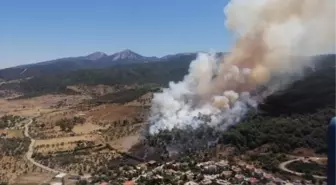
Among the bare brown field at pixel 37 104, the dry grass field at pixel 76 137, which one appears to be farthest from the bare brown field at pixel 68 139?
the bare brown field at pixel 37 104

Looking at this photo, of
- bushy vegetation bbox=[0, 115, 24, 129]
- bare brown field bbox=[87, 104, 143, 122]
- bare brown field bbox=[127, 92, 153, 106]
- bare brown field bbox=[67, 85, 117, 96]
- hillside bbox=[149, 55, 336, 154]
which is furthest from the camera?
bare brown field bbox=[67, 85, 117, 96]

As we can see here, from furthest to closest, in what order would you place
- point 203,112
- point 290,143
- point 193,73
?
point 193,73, point 203,112, point 290,143

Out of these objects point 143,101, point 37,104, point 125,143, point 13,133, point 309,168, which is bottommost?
point 309,168

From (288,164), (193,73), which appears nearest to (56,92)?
(193,73)

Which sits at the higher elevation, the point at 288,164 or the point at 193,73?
the point at 193,73

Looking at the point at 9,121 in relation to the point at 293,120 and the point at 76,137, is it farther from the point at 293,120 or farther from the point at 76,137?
the point at 293,120

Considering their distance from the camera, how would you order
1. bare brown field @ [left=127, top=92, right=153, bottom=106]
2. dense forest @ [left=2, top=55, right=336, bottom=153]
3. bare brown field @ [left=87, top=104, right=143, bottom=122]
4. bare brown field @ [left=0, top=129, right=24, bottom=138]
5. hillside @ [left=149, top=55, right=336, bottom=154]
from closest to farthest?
hillside @ [left=149, top=55, right=336, bottom=154] → dense forest @ [left=2, top=55, right=336, bottom=153] → bare brown field @ [left=0, top=129, right=24, bottom=138] → bare brown field @ [left=87, top=104, right=143, bottom=122] → bare brown field @ [left=127, top=92, right=153, bottom=106]

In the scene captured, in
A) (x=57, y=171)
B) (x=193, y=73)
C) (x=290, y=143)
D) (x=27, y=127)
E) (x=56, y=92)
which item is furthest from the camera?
(x=56, y=92)

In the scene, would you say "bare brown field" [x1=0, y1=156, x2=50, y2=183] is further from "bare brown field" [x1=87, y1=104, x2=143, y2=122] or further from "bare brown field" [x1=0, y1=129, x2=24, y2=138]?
"bare brown field" [x1=87, y1=104, x2=143, y2=122]

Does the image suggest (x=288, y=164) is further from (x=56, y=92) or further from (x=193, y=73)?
(x=56, y=92)

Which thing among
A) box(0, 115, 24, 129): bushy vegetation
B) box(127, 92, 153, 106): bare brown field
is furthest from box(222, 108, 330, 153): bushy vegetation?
box(0, 115, 24, 129): bushy vegetation

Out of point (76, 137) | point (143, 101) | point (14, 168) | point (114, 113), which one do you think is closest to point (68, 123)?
point (114, 113)
